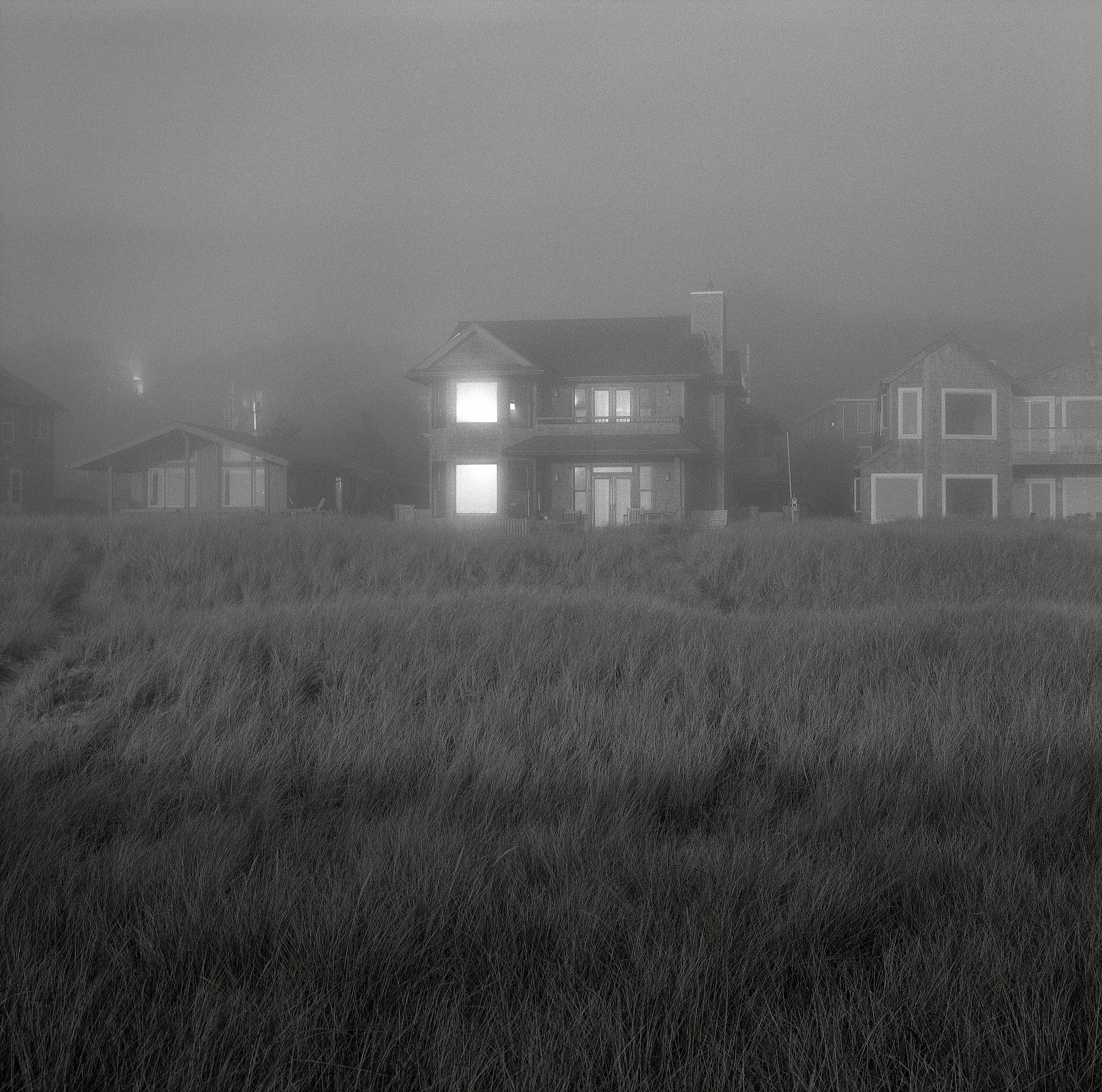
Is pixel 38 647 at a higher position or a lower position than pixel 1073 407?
lower

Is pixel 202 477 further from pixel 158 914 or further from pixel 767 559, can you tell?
pixel 158 914

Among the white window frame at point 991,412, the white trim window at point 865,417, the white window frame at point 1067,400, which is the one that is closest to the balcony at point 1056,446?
the white window frame at point 1067,400

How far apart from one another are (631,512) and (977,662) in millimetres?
27114

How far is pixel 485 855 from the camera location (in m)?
5.16

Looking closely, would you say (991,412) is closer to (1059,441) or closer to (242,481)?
(1059,441)

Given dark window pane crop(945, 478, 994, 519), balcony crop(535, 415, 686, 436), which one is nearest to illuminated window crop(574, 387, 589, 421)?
balcony crop(535, 415, 686, 436)

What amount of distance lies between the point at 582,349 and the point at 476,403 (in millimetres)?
4683

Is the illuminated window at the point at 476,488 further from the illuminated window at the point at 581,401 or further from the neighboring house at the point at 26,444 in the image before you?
the neighboring house at the point at 26,444

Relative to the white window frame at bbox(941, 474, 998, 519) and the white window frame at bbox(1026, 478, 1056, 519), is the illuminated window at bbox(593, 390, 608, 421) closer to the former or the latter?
the white window frame at bbox(941, 474, 998, 519)

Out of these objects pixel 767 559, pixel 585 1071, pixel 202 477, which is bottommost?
pixel 585 1071

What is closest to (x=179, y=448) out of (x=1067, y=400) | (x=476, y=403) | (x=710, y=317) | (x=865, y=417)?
(x=476, y=403)

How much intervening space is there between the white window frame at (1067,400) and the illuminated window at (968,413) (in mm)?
2842

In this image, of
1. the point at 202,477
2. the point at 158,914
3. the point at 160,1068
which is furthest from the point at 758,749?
the point at 202,477

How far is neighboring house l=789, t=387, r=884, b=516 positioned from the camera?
176 ft
